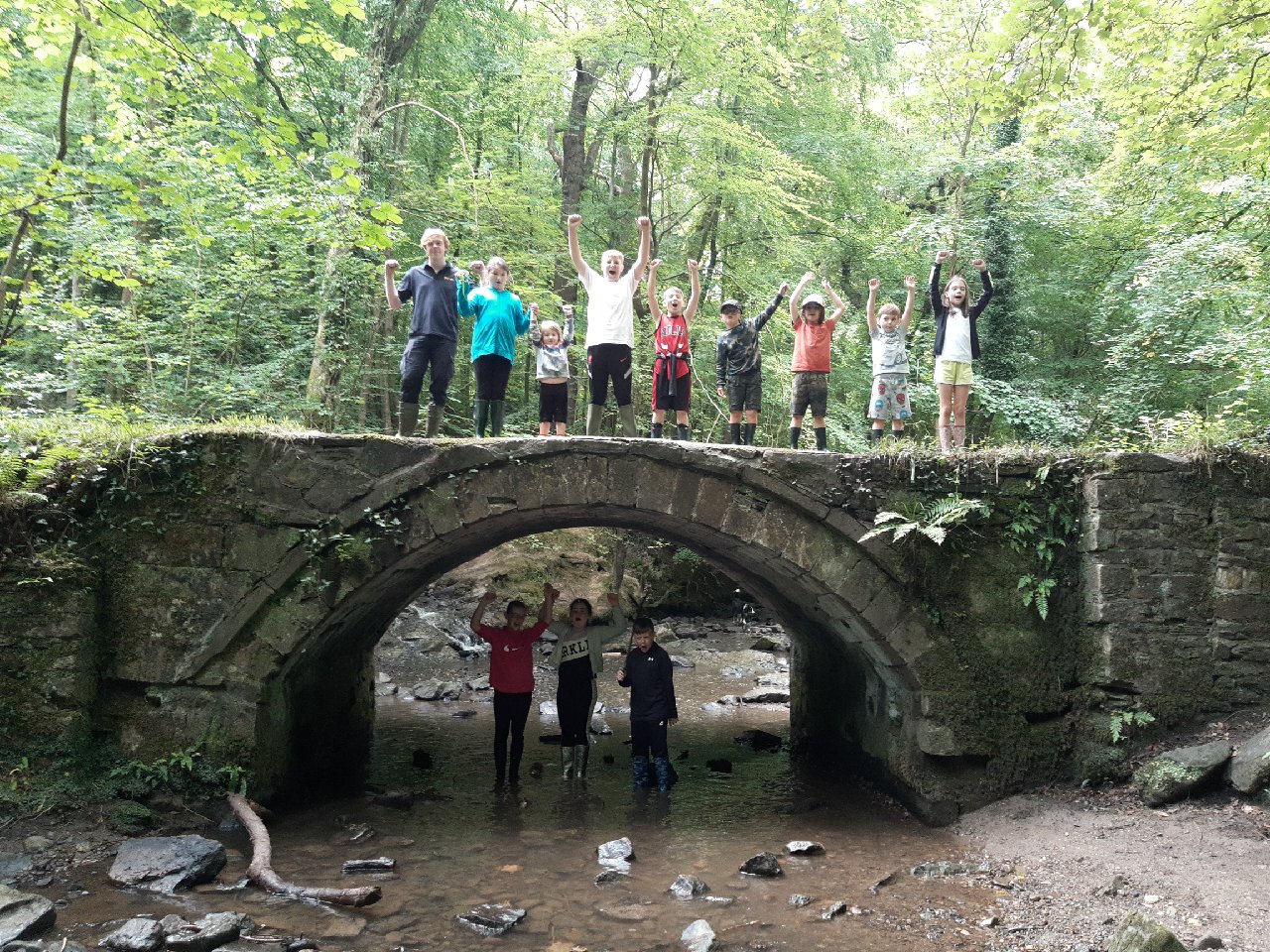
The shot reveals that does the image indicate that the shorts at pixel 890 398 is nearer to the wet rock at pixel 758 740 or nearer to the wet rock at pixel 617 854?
the wet rock at pixel 758 740

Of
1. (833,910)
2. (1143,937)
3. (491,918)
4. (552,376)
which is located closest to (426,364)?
(552,376)

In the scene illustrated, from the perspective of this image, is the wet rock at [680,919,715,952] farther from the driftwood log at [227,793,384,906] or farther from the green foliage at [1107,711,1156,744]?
the green foliage at [1107,711,1156,744]

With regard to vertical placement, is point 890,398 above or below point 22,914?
above

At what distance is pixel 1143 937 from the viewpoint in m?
4.03

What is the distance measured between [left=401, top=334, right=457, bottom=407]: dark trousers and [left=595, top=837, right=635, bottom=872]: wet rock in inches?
143

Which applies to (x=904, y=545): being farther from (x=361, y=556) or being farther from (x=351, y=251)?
(x=351, y=251)

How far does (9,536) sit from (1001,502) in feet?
23.5

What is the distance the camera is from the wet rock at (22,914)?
14.1 feet

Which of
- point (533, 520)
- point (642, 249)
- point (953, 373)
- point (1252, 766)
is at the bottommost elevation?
point (1252, 766)

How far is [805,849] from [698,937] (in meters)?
1.71

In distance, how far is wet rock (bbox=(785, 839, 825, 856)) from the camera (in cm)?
627

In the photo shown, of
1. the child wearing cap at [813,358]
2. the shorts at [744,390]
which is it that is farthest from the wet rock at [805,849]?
the shorts at [744,390]

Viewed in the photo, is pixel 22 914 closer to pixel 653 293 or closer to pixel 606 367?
pixel 606 367

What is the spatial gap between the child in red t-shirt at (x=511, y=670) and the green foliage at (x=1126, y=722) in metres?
4.53
